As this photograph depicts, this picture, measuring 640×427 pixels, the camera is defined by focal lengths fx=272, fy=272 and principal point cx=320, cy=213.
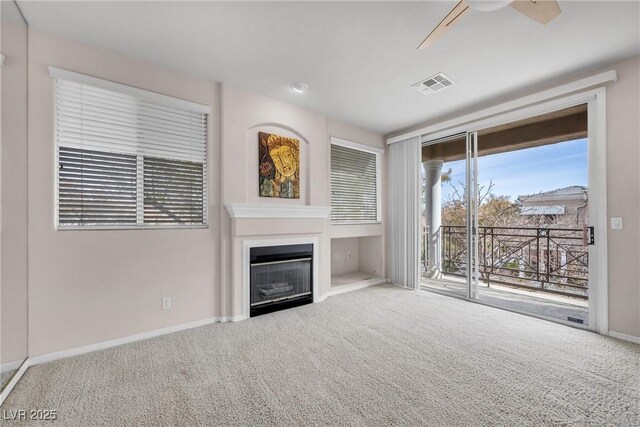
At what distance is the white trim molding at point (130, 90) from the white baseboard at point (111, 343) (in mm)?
2333

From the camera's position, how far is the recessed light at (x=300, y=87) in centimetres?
317

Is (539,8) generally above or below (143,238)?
above

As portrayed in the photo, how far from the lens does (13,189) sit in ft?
6.91

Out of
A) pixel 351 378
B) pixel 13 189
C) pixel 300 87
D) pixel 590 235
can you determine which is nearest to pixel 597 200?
pixel 590 235

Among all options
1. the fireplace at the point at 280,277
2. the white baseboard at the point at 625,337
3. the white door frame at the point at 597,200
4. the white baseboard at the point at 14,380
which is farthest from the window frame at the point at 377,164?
→ the white baseboard at the point at 14,380

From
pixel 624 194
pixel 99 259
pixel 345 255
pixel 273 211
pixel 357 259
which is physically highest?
pixel 624 194

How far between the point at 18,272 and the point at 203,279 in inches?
56.0

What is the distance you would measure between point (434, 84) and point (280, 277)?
303 cm

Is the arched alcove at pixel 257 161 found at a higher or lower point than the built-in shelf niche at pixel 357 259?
higher

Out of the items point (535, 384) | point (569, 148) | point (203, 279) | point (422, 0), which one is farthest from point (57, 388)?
point (569, 148)

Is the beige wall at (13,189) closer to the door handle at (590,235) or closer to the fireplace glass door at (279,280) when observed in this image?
the fireplace glass door at (279,280)

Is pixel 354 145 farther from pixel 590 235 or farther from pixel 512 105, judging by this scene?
pixel 590 235

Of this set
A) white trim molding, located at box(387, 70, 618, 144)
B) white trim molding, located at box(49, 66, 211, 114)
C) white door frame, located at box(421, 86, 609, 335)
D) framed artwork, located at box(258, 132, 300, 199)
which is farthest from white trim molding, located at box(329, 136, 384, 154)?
white door frame, located at box(421, 86, 609, 335)

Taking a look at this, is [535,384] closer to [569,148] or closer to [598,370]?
[598,370]
